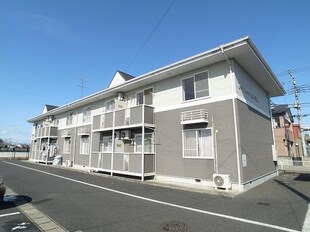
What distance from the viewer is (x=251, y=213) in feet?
21.1

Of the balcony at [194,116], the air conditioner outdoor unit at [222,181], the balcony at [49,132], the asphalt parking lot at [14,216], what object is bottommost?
the asphalt parking lot at [14,216]

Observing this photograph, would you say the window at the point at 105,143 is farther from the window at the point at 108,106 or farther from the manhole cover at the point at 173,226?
the manhole cover at the point at 173,226

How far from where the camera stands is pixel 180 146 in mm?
A: 12211

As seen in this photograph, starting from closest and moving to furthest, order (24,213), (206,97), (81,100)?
(24,213) → (206,97) → (81,100)

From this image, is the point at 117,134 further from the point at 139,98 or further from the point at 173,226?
the point at 173,226

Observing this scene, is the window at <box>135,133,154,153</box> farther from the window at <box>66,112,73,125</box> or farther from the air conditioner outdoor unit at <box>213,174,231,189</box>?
the window at <box>66,112,73,125</box>

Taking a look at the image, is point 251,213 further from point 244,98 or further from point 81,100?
point 81,100

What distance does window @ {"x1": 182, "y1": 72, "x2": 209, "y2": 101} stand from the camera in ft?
38.7

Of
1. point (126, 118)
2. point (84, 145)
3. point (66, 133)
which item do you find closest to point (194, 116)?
point (126, 118)

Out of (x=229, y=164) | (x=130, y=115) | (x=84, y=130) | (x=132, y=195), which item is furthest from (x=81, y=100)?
(x=229, y=164)

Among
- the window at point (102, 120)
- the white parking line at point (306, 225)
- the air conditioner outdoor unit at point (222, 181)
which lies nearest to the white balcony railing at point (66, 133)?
the window at point (102, 120)

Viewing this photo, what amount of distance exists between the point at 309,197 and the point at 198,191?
4.29m

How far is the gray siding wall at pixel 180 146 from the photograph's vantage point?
1027cm

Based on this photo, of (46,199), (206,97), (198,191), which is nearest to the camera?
(46,199)
